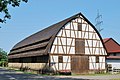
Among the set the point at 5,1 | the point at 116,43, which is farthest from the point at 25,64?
the point at 5,1

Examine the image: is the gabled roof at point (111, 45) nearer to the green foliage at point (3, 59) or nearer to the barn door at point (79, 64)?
the barn door at point (79, 64)

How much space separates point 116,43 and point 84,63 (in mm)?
28872

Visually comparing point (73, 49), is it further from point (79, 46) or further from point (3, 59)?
point (3, 59)

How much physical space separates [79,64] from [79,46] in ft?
9.25

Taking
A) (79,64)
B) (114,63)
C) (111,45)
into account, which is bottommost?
(79,64)

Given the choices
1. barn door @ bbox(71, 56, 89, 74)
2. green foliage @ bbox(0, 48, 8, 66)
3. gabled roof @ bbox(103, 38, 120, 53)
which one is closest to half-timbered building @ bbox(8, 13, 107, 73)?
barn door @ bbox(71, 56, 89, 74)

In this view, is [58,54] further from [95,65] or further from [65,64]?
[95,65]

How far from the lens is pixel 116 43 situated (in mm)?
68750

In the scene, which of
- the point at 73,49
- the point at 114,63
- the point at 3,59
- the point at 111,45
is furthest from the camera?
the point at 3,59

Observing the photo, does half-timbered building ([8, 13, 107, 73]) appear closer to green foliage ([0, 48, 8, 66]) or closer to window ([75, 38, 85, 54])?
window ([75, 38, 85, 54])

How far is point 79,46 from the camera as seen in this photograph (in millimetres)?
41812

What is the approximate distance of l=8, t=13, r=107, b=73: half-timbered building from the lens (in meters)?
39.6

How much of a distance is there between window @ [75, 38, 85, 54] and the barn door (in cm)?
94

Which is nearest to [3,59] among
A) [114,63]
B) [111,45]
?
[111,45]
